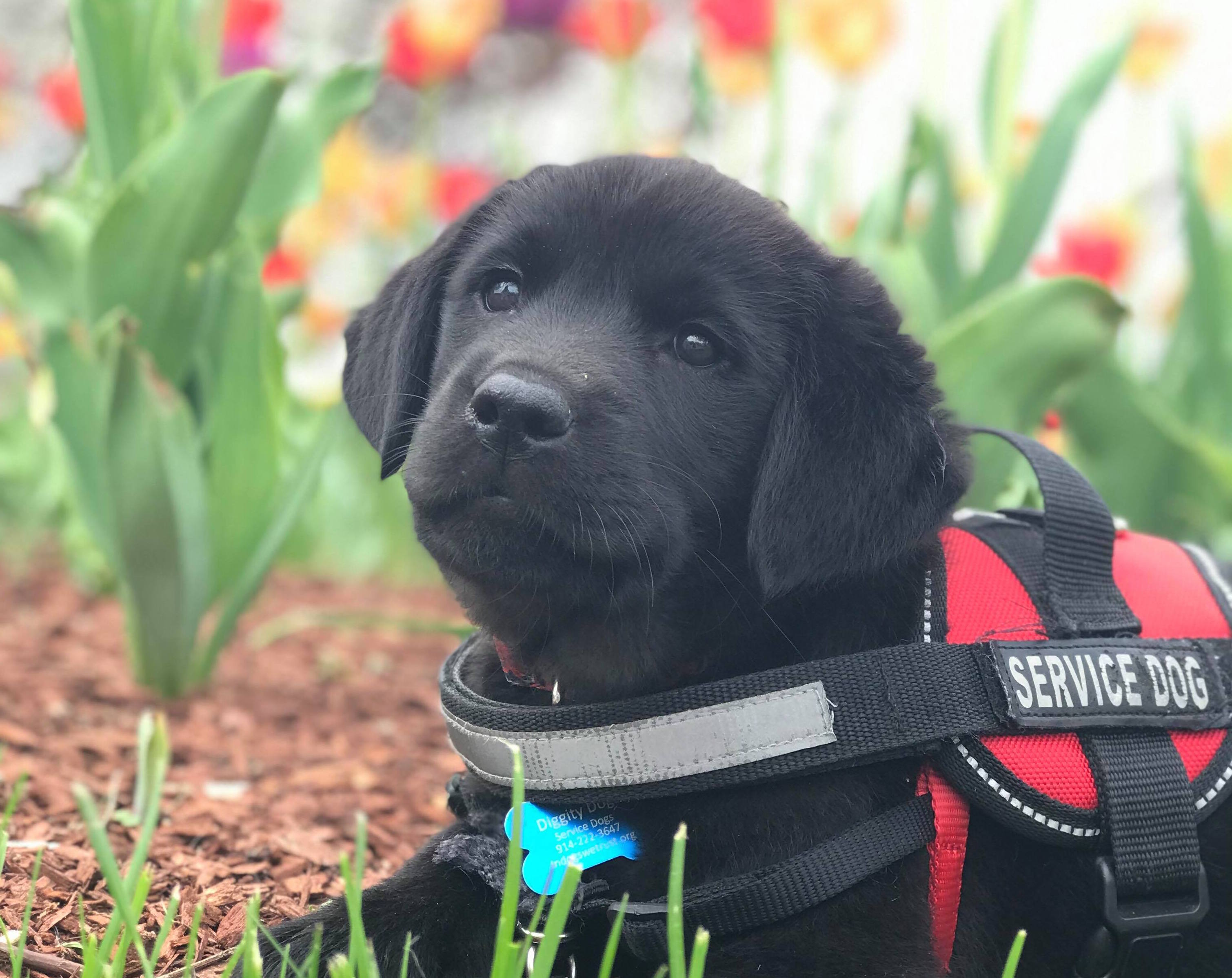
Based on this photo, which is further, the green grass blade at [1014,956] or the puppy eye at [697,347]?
the puppy eye at [697,347]

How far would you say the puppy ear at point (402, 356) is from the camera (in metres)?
1.82

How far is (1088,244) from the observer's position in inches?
136

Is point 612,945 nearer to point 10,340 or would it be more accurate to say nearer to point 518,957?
point 518,957

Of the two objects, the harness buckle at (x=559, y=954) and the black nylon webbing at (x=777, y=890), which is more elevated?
the black nylon webbing at (x=777, y=890)

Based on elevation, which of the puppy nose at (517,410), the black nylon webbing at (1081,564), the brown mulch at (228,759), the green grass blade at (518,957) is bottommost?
the brown mulch at (228,759)

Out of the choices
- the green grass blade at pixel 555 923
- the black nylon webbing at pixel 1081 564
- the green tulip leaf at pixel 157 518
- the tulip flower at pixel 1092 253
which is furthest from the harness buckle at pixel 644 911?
the tulip flower at pixel 1092 253

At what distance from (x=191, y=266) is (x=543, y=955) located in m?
2.00

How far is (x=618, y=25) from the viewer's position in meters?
3.81

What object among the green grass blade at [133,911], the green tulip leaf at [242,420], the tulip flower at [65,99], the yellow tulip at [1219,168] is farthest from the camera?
the yellow tulip at [1219,168]

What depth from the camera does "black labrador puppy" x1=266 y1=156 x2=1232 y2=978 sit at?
1427mm

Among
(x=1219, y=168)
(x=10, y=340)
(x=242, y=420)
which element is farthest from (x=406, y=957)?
(x=1219, y=168)

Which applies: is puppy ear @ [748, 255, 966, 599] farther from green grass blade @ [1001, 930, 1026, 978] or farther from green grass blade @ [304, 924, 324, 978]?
green grass blade @ [304, 924, 324, 978]

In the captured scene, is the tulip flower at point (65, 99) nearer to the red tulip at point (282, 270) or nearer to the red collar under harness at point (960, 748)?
the red tulip at point (282, 270)

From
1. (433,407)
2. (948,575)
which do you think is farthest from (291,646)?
(948,575)
